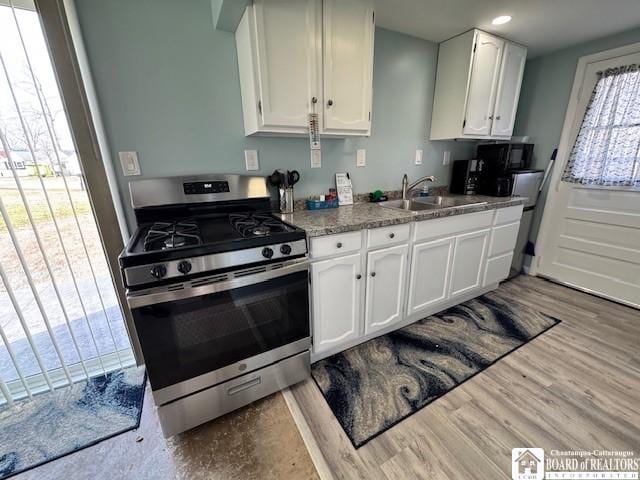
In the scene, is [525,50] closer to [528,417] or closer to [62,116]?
[528,417]

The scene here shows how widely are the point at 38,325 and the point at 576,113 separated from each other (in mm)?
4306

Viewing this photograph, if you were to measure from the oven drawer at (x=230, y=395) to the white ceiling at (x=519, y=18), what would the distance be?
7.46 feet

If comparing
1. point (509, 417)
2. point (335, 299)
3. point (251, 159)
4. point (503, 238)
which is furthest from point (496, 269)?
point (251, 159)

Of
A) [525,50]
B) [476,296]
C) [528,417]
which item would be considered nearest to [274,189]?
[528,417]

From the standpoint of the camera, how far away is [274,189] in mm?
1799

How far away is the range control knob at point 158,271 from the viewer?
0.97 meters

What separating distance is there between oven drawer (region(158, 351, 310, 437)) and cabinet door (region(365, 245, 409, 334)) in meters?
0.53

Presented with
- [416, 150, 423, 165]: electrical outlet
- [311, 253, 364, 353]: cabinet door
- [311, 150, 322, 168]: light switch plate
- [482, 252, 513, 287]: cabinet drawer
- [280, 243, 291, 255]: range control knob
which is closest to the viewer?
[280, 243, 291, 255]: range control knob

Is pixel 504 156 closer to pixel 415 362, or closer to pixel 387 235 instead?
pixel 387 235

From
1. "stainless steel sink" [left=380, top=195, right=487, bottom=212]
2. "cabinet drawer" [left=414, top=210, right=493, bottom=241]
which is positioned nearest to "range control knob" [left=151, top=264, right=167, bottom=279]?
"cabinet drawer" [left=414, top=210, right=493, bottom=241]

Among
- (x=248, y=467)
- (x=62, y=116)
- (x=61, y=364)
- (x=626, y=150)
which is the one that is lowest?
(x=248, y=467)

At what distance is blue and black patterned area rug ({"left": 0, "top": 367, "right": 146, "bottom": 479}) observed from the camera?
117cm

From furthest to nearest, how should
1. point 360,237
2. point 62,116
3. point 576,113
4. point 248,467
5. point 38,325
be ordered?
1. point 576,113
2. point 360,237
3. point 38,325
4. point 62,116
5. point 248,467

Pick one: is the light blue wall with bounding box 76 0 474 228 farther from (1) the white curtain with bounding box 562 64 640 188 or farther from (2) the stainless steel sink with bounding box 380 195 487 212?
(1) the white curtain with bounding box 562 64 640 188
